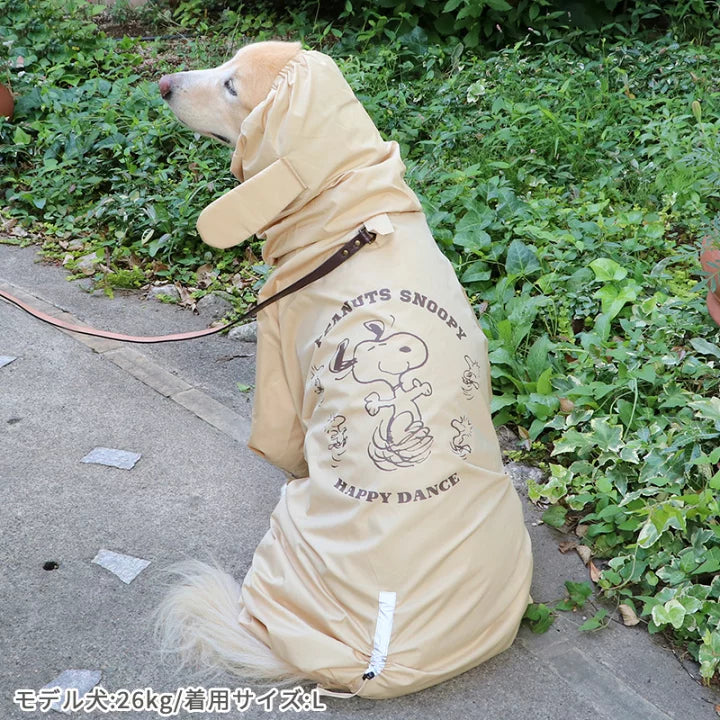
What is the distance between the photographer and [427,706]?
241cm

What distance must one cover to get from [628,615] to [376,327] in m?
1.19

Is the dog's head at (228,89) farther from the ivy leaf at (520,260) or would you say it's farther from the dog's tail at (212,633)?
the ivy leaf at (520,260)

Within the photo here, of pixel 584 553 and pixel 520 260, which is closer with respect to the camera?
pixel 584 553

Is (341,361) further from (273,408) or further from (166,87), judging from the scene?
(166,87)

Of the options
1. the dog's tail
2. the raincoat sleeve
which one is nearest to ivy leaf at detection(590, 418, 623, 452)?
the raincoat sleeve

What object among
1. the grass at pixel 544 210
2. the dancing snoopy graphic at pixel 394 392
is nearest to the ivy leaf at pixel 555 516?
the grass at pixel 544 210

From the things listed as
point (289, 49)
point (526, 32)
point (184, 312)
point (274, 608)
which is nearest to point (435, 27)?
point (526, 32)

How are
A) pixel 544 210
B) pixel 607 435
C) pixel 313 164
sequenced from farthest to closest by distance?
pixel 544 210 < pixel 607 435 < pixel 313 164

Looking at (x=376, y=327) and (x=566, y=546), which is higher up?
(x=376, y=327)

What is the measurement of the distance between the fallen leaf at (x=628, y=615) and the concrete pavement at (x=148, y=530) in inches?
1.1

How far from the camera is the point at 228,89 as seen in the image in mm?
2752

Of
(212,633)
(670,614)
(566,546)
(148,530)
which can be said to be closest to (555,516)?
(566,546)

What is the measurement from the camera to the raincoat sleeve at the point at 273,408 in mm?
2721

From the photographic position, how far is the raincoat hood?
8.03 feet
